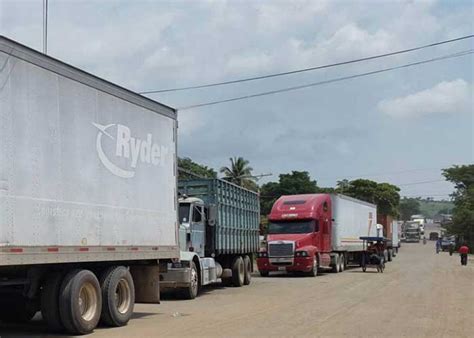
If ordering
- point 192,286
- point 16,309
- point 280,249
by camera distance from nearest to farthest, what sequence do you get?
1. point 16,309
2. point 192,286
3. point 280,249

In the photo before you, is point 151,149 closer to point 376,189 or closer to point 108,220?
point 108,220

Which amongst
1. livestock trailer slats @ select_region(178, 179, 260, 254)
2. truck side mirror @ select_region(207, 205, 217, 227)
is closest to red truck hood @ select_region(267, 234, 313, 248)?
livestock trailer slats @ select_region(178, 179, 260, 254)

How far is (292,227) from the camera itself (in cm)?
3042

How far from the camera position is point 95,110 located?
11.4 m

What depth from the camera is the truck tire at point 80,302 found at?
10539 mm

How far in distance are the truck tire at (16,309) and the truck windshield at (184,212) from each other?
6817 millimetres

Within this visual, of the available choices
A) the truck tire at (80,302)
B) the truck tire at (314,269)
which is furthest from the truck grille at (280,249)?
the truck tire at (80,302)

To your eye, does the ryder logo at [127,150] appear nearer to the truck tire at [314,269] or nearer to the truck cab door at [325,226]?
the truck tire at [314,269]

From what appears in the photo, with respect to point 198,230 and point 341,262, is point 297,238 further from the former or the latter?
point 198,230

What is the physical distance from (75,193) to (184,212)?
8.48 m

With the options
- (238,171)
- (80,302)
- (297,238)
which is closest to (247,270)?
(297,238)

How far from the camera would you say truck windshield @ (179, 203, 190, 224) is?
742 inches

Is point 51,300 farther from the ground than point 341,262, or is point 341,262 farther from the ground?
point 51,300

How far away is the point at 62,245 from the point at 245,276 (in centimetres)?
1376
